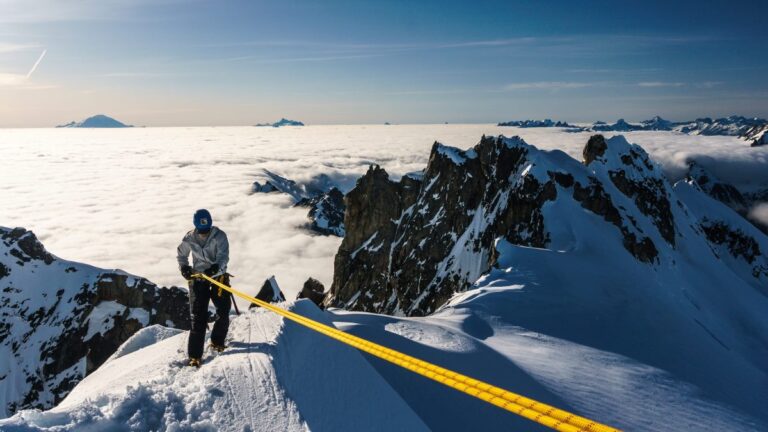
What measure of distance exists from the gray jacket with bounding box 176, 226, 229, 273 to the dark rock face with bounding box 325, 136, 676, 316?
19841 mm

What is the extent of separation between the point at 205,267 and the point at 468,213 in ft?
171

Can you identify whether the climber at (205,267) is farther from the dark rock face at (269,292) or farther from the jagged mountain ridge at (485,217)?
the dark rock face at (269,292)

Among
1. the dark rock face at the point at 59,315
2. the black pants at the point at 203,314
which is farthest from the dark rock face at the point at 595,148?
the dark rock face at the point at 59,315

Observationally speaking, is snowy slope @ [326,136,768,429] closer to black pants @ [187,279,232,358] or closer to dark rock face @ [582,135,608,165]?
dark rock face @ [582,135,608,165]

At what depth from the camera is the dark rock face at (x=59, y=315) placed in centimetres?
8675

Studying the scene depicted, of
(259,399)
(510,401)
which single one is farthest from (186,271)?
(510,401)

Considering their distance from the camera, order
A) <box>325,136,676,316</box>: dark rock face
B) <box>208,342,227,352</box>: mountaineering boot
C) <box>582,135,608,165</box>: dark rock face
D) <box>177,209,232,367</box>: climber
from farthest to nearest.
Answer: <box>582,135,608,165</box>: dark rock face < <box>325,136,676,316</box>: dark rock face < <box>177,209,232,367</box>: climber < <box>208,342,227,352</box>: mountaineering boot

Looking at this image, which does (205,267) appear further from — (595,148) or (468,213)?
(468,213)

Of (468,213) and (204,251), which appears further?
(468,213)

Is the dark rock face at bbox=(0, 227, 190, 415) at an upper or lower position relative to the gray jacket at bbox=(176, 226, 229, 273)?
lower

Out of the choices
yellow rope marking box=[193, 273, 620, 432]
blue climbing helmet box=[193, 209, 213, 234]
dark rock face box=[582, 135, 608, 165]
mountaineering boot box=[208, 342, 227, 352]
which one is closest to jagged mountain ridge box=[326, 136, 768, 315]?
dark rock face box=[582, 135, 608, 165]

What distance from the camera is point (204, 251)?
8.57 meters

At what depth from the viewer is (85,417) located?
465cm

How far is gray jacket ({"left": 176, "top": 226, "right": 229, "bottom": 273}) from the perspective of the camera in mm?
8562
